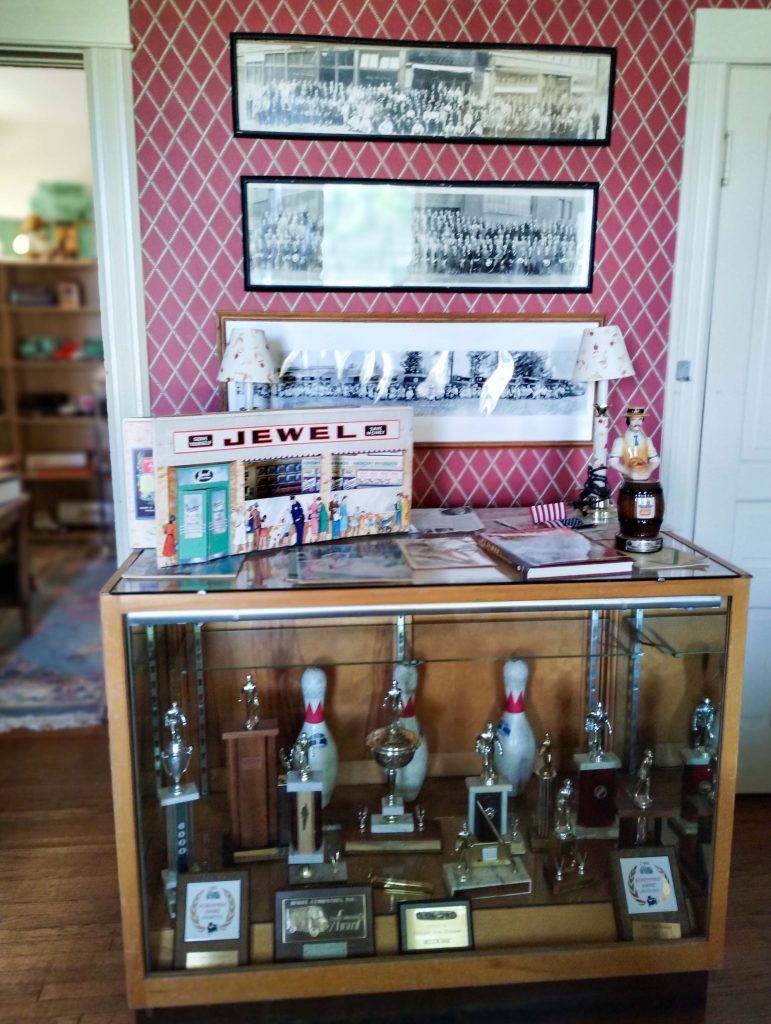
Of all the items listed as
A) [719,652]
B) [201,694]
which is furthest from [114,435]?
[719,652]

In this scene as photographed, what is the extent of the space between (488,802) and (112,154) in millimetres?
1932

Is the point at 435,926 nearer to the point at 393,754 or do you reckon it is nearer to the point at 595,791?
the point at 393,754

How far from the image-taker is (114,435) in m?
2.21

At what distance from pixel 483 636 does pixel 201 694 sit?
2.45 ft

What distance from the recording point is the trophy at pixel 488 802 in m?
2.00

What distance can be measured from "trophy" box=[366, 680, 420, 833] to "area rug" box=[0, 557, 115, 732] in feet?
5.10

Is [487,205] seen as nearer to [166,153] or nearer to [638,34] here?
[638,34]

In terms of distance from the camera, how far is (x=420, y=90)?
212cm

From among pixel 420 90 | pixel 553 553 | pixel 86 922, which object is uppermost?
pixel 420 90

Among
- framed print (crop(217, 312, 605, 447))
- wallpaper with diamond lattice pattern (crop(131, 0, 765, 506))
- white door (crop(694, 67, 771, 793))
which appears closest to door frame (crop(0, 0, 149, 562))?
wallpaper with diamond lattice pattern (crop(131, 0, 765, 506))

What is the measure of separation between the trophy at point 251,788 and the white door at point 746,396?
1.44 m

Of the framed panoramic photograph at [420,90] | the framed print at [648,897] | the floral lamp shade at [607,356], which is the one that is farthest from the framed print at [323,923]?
the framed panoramic photograph at [420,90]

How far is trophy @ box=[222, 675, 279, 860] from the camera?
1958mm

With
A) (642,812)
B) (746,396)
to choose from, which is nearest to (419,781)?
(642,812)
